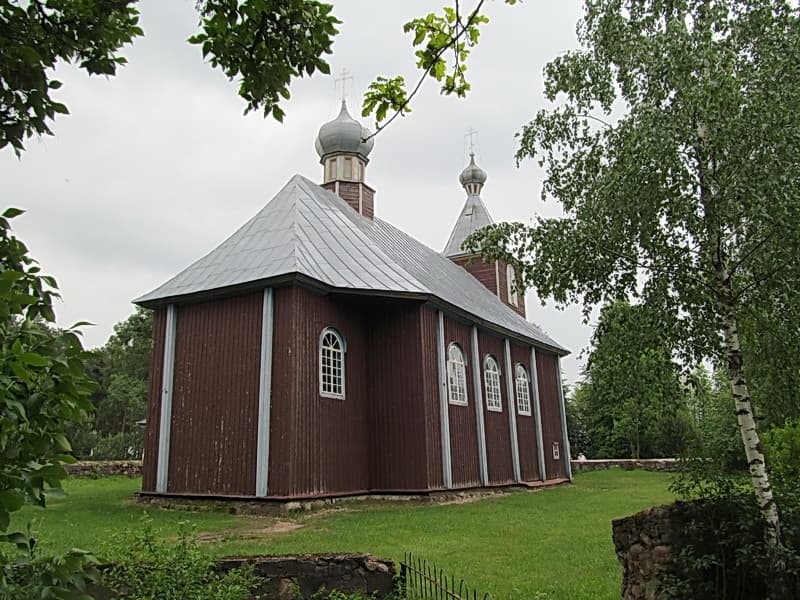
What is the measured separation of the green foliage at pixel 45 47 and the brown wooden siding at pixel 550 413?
18299 mm

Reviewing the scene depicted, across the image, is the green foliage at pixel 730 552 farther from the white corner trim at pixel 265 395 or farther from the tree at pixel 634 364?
the white corner trim at pixel 265 395

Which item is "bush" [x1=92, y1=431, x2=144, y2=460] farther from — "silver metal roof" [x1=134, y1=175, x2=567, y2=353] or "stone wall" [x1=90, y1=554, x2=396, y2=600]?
"stone wall" [x1=90, y1=554, x2=396, y2=600]

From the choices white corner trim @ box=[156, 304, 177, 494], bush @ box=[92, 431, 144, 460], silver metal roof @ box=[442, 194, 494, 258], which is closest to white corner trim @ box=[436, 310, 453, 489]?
white corner trim @ box=[156, 304, 177, 494]

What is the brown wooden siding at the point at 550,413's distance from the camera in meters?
19.6

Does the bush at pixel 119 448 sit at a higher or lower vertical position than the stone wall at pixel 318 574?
higher

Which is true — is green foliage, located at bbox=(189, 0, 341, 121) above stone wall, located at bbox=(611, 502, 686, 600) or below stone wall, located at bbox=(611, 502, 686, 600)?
above

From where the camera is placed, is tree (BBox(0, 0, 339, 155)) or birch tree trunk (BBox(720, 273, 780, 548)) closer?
tree (BBox(0, 0, 339, 155))

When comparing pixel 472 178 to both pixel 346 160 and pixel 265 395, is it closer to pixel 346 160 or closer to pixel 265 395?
pixel 346 160

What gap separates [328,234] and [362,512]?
20.6 ft

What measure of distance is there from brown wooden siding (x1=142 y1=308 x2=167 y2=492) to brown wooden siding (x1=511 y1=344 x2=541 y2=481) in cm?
944

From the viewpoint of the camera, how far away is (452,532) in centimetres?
915

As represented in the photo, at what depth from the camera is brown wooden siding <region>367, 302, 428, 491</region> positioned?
13039 mm

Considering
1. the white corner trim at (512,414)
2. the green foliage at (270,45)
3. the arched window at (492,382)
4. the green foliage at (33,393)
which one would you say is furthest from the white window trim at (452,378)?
the green foliage at (33,393)

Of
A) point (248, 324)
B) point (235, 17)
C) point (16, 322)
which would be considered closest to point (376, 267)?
point (248, 324)
